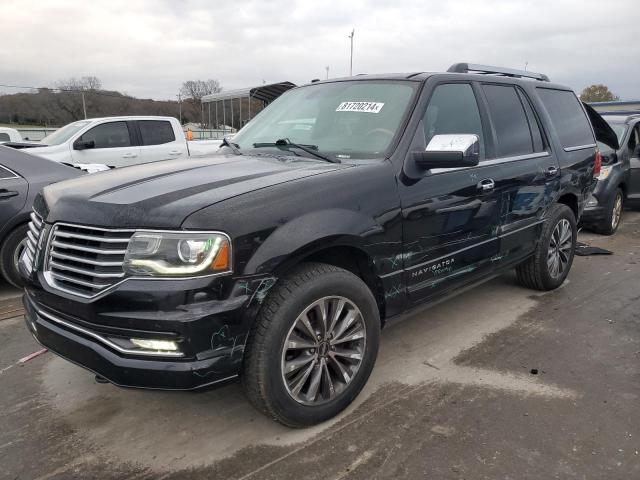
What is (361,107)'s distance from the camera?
340 cm

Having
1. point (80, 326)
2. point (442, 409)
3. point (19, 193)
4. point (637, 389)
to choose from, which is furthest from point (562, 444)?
point (19, 193)

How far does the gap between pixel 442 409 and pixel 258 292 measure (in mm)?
1330

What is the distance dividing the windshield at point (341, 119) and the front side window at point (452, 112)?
184 mm

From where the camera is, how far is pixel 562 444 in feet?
8.35

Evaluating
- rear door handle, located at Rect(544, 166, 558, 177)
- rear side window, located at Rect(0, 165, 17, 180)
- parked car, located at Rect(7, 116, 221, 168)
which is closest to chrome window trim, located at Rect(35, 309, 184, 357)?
rear side window, located at Rect(0, 165, 17, 180)

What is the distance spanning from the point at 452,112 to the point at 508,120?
788 millimetres

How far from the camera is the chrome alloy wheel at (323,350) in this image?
2512mm

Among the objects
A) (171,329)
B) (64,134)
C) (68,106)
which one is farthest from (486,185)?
(68,106)

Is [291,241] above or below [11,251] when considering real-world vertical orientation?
above

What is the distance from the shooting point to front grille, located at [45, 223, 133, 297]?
7.31 feet

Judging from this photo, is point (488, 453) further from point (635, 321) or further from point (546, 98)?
point (546, 98)

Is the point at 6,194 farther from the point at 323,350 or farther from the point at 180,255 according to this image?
the point at 323,350

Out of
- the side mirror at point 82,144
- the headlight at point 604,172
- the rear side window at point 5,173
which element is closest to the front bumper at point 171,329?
the rear side window at point 5,173

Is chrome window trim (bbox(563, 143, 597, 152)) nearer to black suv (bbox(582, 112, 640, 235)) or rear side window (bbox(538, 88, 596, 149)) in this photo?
rear side window (bbox(538, 88, 596, 149))
